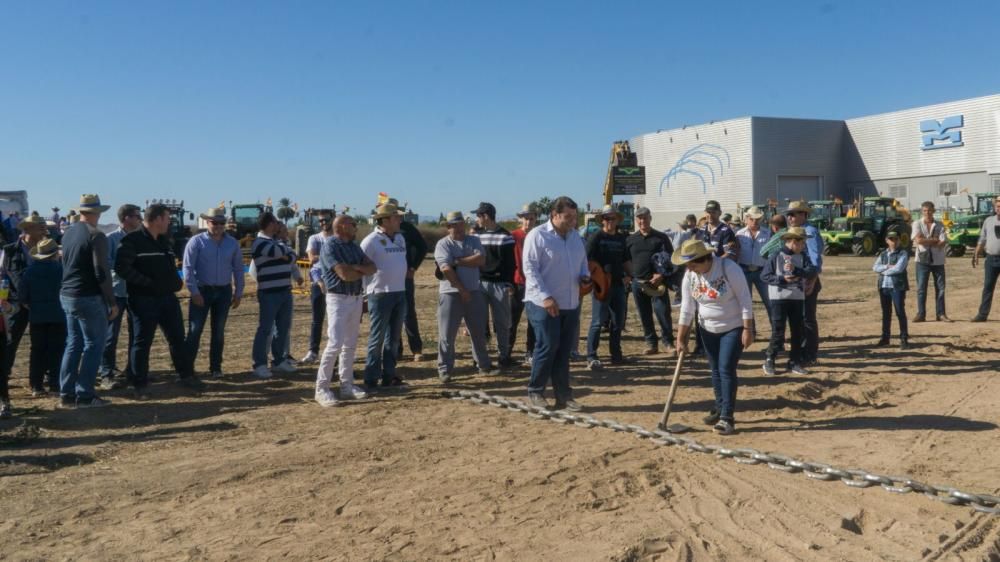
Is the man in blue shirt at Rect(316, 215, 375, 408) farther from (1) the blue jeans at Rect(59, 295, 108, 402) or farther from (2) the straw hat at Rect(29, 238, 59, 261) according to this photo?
(2) the straw hat at Rect(29, 238, 59, 261)

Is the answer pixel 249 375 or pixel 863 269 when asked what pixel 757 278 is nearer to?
pixel 249 375

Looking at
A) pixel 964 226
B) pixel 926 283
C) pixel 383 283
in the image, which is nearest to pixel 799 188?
pixel 964 226

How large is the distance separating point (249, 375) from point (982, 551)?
7310 millimetres

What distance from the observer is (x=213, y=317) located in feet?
29.5

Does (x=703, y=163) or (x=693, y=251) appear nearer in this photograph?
(x=693, y=251)

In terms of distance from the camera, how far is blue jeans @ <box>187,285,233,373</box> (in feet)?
28.4

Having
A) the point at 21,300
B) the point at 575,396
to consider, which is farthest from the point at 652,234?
the point at 21,300

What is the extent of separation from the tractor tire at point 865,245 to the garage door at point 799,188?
66.2ft

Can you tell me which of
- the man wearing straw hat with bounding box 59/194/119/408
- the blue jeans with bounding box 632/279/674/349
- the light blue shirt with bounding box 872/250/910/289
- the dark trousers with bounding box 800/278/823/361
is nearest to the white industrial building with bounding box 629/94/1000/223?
the light blue shirt with bounding box 872/250/910/289

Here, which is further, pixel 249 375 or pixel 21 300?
pixel 249 375

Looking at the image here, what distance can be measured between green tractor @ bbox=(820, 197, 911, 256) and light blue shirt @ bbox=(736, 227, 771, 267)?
24.7 meters

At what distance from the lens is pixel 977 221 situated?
102 feet

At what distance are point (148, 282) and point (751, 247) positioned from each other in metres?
6.79

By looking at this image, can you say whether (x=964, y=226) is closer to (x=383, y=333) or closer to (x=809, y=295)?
(x=809, y=295)
